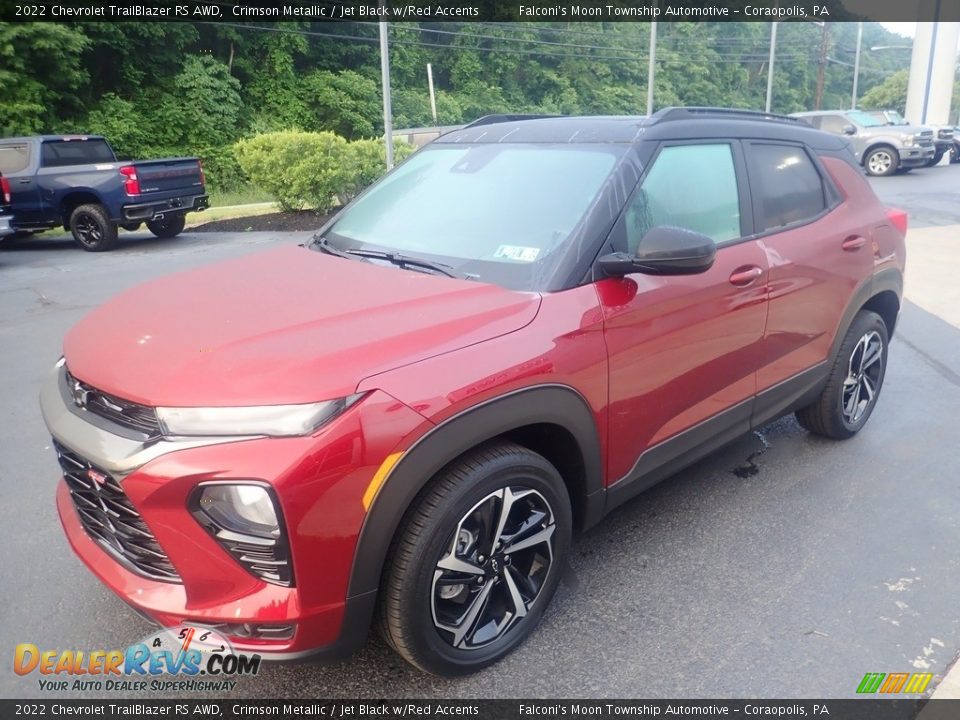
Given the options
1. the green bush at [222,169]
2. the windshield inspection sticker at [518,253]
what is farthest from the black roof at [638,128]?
the green bush at [222,169]

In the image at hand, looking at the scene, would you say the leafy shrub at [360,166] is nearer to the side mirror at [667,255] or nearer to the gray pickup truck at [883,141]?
the gray pickup truck at [883,141]

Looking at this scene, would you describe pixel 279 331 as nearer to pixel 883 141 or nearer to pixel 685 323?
pixel 685 323

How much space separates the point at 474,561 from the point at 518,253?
3.74ft

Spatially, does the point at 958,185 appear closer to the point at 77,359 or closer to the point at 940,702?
the point at 940,702

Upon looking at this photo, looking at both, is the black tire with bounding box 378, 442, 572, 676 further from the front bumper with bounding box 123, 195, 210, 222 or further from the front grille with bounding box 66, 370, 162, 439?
the front bumper with bounding box 123, 195, 210, 222

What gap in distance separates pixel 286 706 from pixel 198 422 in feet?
3.48

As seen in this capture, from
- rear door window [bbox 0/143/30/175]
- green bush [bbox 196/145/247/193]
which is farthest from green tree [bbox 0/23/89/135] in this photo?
rear door window [bbox 0/143/30/175]

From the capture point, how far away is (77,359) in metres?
2.47

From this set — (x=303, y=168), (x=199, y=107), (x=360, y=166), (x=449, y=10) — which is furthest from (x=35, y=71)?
(x=449, y=10)

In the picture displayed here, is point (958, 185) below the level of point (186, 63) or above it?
below

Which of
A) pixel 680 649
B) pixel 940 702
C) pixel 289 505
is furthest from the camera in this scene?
pixel 680 649

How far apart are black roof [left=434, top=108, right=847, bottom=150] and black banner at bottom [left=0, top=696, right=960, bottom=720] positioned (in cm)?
211

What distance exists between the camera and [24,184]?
1262cm

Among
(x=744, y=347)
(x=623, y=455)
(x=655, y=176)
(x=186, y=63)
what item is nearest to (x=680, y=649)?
(x=623, y=455)
